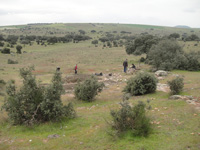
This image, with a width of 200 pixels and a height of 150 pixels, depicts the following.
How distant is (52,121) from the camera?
8484 millimetres

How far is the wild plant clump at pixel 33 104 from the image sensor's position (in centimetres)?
836

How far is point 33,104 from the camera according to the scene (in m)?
8.66

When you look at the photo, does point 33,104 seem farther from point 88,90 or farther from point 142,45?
point 142,45

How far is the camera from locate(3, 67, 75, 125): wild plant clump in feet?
27.4

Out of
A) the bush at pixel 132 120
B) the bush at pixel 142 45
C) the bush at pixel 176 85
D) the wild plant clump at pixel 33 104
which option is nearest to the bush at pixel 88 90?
the wild plant clump at pixel 33 104

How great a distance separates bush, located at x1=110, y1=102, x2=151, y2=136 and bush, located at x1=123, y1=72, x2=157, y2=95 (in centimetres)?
644

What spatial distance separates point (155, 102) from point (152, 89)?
289 cm

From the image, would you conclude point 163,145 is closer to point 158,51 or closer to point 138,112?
point 138,112

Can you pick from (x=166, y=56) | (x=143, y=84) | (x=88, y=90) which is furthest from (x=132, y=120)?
(x=166, y=56)

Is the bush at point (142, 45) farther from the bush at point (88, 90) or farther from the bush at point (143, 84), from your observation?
the bush at point (88, 90)

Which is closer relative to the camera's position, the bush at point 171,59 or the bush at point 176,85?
the bush at point 176,85

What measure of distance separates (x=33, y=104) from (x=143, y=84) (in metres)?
7.93

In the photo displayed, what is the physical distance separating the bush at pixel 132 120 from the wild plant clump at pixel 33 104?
294 centimetres

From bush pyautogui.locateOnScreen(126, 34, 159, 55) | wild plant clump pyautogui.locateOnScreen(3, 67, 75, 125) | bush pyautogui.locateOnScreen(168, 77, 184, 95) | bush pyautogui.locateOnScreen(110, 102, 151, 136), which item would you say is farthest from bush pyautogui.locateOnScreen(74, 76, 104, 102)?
bush pyautogui.locateOnScreen(126, 34, 159, 55)
